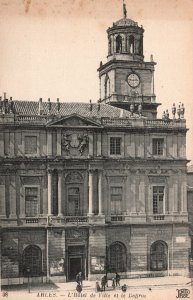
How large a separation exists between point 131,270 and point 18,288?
344 inches

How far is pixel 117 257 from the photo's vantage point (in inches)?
1781

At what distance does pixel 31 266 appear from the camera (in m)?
43.6

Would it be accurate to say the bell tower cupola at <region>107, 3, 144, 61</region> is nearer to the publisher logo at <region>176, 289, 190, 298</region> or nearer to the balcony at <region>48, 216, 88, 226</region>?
the balcony at <region>48, 216, 88, 226</region>

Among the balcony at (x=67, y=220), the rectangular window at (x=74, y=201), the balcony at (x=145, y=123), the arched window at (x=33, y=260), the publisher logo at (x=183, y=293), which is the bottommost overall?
the publisher logo at (x=183, y=293)

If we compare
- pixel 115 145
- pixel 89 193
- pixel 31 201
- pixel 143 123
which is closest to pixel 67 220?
pixel 89 193

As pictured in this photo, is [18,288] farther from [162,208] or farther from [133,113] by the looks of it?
[133,113]

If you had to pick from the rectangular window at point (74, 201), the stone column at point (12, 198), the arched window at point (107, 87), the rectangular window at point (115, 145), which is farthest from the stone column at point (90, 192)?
the arched window at point (107, 87)

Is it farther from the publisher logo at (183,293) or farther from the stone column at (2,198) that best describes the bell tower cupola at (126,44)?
the publisher logo at (183,293)

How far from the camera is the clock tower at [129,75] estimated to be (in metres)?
50.3

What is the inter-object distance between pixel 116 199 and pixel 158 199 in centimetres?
326

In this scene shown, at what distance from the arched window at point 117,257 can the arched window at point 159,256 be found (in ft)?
7.14

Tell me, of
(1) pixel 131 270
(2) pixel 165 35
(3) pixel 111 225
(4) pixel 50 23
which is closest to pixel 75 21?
(4) pixel 50 23

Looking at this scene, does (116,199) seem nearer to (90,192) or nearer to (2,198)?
(90,192)

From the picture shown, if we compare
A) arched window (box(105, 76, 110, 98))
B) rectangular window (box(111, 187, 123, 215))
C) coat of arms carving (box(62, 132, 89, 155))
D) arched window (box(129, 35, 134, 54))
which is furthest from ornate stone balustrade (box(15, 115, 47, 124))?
arched window (box(129, 35, 134, 54))
